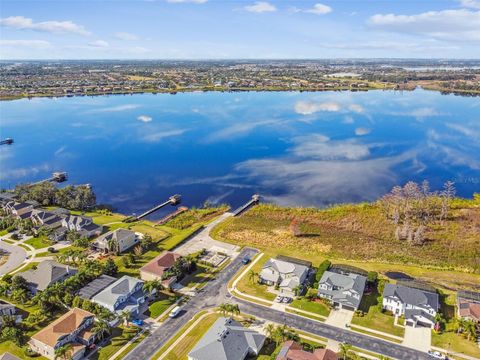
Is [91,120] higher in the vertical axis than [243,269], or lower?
higher

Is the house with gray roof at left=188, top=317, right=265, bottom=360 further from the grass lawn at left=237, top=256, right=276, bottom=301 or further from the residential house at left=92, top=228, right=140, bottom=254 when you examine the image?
the residential house at left=92, top=228, right=140, bottom=254

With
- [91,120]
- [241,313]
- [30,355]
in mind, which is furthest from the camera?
[91,120]

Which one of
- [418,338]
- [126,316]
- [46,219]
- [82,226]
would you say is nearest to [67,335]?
[126,316]

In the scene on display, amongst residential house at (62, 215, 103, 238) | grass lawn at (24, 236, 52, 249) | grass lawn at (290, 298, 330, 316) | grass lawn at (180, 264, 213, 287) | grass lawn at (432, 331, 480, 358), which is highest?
residential house at (62, 215, 103, 238)

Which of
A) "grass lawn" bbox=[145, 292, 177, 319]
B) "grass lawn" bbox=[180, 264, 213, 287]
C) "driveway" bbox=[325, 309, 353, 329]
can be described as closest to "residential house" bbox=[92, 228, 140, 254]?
"grass lawn" bbox=[180, 264, 213, 287]

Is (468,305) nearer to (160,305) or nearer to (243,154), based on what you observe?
(160,305)

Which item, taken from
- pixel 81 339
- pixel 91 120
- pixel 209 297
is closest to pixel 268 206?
pixel 209 297

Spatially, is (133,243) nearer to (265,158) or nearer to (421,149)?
(265,158)
